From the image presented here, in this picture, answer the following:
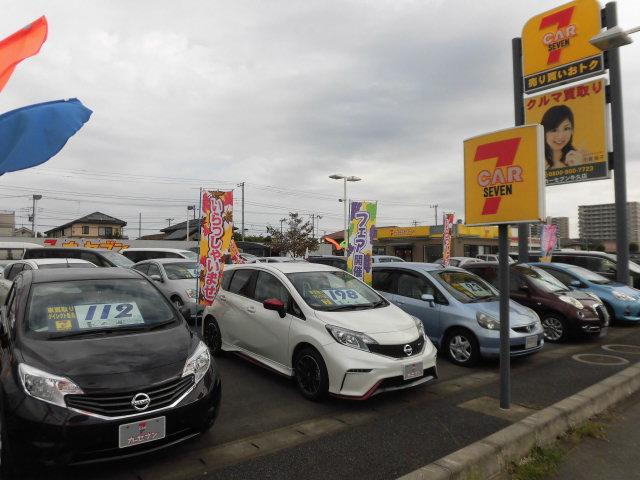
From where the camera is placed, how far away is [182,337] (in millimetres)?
3947

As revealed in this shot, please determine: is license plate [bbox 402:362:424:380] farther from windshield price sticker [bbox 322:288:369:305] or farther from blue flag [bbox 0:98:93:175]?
blue flag [bbox 0:98:93:175]

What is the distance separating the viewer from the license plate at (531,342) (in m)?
6.39

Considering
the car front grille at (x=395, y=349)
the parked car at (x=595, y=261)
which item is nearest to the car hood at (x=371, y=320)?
the car front grille at (x=395, y=349)

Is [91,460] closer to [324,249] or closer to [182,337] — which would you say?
[182,337]

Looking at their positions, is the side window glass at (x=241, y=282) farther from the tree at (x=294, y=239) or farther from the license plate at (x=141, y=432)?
the tree at (x=294, y=239)

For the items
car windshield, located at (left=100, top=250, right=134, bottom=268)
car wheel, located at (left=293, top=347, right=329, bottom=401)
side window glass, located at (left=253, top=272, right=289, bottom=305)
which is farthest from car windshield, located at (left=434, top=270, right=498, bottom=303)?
car windshield, located at (left=100, top=250, right=134, bottom=268)

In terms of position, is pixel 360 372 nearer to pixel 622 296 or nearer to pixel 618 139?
pixel 622 296

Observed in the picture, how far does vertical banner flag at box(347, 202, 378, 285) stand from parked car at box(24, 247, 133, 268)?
7418 millimetres

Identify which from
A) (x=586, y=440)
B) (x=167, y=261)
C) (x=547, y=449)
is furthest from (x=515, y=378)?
(x=167, y=261)

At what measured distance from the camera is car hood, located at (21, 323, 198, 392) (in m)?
3.15

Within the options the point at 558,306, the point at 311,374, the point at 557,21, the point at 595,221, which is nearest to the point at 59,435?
the point at 311,374

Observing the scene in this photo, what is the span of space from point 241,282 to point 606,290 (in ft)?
27.1

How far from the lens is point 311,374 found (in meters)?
4.90

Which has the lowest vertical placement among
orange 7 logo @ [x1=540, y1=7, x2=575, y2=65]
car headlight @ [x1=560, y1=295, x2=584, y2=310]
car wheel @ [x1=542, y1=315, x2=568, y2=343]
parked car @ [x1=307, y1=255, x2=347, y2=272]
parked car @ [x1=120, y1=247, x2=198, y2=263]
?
car wheel @ [x1=542, y1=315, x2=568, y2=343]
